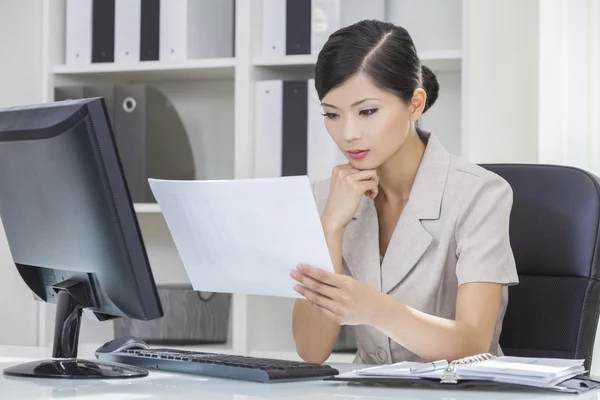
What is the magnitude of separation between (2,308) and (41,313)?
11 centimetres

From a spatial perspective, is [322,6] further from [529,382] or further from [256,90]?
[529,382]

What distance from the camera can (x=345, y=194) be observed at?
158 cm

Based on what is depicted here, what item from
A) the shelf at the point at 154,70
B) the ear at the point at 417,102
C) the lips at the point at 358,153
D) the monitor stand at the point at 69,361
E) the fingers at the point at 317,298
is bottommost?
the monitor stand at the point at 69,361

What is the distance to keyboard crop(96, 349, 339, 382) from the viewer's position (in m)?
1.12

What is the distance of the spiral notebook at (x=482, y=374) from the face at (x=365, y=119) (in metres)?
0.52

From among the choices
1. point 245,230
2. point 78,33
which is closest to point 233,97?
point 78,33

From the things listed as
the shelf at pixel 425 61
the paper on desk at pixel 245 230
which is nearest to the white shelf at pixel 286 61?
the shelf at pixel 425 61

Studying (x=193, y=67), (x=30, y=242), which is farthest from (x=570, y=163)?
(x=30, y=242)

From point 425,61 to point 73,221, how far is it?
1360mm

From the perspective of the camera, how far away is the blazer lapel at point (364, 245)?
1.59 meters

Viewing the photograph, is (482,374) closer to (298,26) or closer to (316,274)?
(316,274)

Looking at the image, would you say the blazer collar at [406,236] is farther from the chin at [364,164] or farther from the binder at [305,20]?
the binder at [305,20]

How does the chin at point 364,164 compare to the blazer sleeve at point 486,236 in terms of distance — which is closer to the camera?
the blazer sleeve at point 486,236

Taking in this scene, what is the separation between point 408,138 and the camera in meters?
1.65
